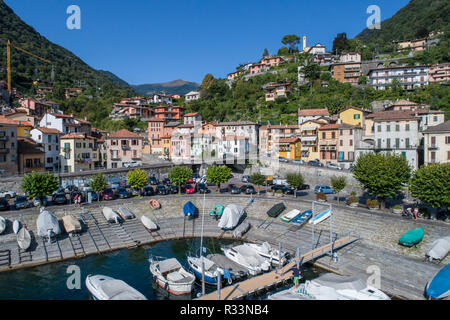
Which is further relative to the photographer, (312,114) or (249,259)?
(312,114)

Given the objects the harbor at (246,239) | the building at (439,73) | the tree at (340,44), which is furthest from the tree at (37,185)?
the tree at (340,44)

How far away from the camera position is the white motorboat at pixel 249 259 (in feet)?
83.5

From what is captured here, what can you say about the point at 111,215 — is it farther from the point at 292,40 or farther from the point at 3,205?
the point at 292,40

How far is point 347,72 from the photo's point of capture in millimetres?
98375

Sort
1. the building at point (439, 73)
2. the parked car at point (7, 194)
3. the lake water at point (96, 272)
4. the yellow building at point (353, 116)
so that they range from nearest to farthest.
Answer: the lake water at point (96, 272)
the parked car at point (7, 194)
the yellow building at point (353, 116)
the building at point (439, 73)

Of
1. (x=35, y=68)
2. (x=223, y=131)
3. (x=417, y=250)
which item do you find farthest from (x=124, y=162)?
(x=35, y=68)

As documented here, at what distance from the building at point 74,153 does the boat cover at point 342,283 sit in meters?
50.3

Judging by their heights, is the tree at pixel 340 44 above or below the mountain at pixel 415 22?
below

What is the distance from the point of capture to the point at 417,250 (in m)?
26.1

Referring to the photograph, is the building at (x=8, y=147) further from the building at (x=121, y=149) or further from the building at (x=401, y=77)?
the building at (x=401, y=77)

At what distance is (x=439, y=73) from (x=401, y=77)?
384 inches

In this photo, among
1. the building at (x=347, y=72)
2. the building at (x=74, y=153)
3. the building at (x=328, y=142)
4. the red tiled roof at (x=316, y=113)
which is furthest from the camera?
the building at (x=347, y=72)

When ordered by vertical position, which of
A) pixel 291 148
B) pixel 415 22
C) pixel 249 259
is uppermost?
pixel 415 22

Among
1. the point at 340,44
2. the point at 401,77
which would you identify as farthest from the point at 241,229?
the point at 340,44
